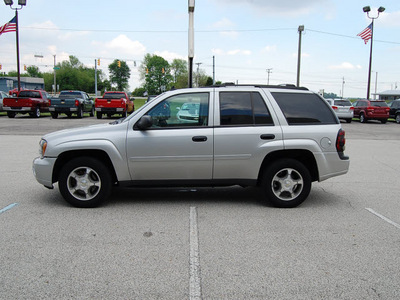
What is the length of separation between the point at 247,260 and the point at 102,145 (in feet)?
9.00

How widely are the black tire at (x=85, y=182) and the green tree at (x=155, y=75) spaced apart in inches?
4948

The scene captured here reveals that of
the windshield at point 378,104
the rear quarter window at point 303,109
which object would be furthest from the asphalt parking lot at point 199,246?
the windshield at point 378,104

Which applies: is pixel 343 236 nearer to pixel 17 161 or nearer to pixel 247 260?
pixel 247 260

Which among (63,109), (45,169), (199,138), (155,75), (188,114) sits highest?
(155,75)

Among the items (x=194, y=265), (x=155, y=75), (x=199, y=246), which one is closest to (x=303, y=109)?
(x=199, y=246)

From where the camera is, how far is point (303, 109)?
5809 mm

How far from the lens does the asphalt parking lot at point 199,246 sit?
319 cm

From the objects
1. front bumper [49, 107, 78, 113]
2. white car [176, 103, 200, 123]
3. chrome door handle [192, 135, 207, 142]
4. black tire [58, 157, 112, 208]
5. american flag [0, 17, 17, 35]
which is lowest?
black tire [58, 157, 112, 208]

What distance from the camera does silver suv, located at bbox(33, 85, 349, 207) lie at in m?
5.46

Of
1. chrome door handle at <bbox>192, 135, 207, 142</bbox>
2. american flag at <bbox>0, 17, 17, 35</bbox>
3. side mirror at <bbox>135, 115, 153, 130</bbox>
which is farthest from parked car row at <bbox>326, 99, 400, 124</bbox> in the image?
american flag at <bbox>0, 17, 17, 35</bbox>

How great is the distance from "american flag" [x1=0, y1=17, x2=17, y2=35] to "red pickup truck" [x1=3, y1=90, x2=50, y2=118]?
499 cm

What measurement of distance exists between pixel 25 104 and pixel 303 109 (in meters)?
23.3

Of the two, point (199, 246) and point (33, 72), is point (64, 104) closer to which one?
point (199, 246)

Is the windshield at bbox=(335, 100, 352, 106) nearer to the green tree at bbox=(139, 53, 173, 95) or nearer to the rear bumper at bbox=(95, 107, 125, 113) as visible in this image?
the rear bumper at bbox=(95, 107, 125, 113)
